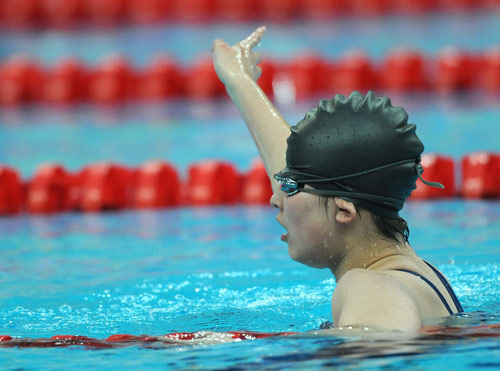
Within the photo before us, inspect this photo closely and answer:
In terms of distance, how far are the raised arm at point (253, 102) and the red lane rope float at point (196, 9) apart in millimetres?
10084

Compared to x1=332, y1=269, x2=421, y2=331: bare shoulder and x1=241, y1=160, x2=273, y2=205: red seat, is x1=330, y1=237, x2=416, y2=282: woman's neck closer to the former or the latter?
x1=332, y1=269, x2=421, y2=331: bare shoulder

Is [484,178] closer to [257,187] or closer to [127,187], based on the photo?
[257,187]

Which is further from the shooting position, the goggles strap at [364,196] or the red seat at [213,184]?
the red seat at [213,184]

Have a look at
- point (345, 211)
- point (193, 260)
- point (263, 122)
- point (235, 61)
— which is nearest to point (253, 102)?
point (263, 122)

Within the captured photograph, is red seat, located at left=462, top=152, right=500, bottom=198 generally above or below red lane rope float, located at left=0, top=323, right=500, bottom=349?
above

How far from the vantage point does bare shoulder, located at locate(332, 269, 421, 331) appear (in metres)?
2.03

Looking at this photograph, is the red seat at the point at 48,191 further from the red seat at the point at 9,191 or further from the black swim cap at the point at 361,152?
the black swim cap at the point at 361,152

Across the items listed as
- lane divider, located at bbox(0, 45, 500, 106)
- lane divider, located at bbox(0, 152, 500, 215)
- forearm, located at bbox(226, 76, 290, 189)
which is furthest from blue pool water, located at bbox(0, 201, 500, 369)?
lane divider, located at bbox(0, 45, 500, 106)

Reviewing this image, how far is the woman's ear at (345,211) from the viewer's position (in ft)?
7.55

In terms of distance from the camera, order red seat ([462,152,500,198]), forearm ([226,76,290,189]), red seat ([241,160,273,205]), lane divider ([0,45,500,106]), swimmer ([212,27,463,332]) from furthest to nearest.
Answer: lane divider ([0,45,500,106]) < red seat ([241,160,273,205]) < red seat ([462,152,500,198]) < forearm ([226,76,290,189]) < swimmer ([212,27,463,332])

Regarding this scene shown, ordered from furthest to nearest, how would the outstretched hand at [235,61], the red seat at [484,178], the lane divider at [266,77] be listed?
the lane divider at [266,77]
the red seat at [484,178]
the outstretched hand at [235,61]

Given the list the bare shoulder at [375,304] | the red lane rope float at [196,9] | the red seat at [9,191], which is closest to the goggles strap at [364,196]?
the bare shoulder at [375,304]

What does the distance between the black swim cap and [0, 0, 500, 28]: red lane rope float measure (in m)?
11.2

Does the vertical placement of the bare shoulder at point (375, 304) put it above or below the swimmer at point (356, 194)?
below
